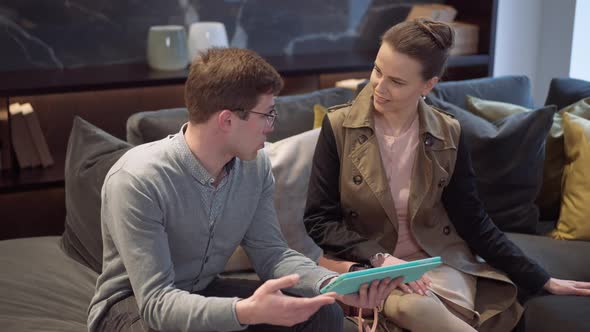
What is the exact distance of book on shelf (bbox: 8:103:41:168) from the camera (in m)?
3.01

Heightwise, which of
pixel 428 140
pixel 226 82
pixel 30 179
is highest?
pixel 226 82

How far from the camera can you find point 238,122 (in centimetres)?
178

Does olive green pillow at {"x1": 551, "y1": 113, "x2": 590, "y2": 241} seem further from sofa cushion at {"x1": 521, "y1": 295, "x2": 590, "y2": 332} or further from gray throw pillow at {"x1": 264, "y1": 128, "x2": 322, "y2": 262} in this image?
gray throw pillow at {"x1": 264, "y1": 128, "x2": 322, "y2": 262}

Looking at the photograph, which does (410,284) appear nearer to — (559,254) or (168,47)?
(559,254)

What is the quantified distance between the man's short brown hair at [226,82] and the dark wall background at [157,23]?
5.67 feet

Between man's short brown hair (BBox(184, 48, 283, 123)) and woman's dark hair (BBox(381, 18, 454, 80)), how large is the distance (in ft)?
1.53

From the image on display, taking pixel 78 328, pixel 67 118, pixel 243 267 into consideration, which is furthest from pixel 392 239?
pixel 67 118

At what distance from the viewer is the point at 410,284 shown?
6.60 ft

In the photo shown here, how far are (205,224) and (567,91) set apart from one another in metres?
1.76

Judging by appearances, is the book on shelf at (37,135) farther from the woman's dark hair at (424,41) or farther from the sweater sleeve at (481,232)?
the sweater sleeve at (481,232)

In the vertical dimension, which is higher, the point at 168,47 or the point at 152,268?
the point at 168,47

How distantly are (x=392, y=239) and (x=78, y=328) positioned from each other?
877 millimetres

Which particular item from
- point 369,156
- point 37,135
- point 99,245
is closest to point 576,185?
point 369,156

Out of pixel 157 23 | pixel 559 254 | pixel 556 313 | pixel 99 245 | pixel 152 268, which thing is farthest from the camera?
pixel 157 23
